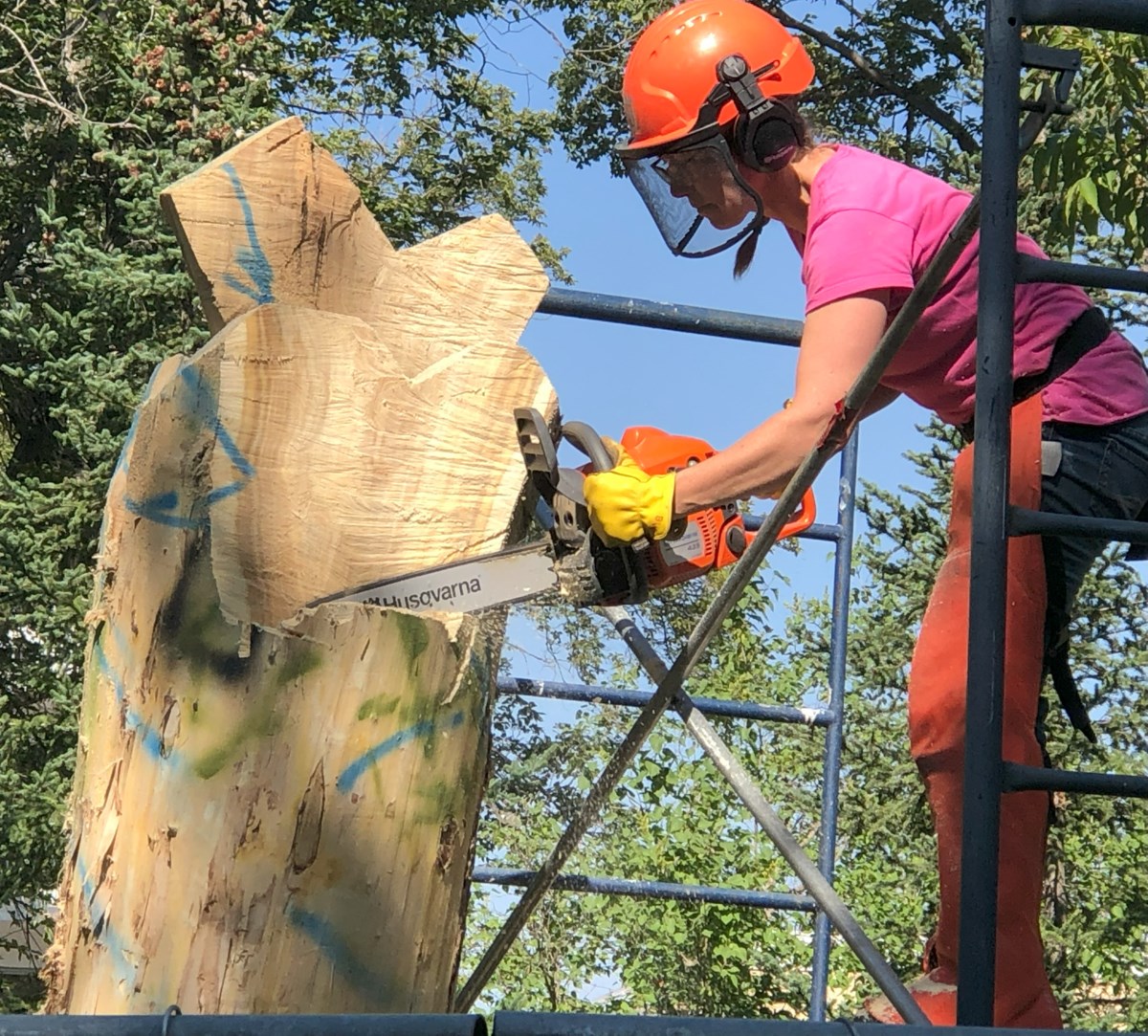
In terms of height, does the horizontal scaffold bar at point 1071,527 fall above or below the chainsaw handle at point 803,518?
below

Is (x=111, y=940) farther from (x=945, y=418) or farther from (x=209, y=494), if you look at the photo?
(x=945, y=418)

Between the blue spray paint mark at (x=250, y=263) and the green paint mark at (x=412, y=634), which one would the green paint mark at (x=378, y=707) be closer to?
the green paint mark at (x=412, y=634)

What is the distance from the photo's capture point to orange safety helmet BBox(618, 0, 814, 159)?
239 cm

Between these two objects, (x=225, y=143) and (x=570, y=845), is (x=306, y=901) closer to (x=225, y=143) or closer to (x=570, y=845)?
(x=570, y=845)

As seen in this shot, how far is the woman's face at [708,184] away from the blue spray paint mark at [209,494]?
1103mm

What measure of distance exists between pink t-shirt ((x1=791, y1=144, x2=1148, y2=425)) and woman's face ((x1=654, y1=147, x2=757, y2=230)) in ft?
0.67

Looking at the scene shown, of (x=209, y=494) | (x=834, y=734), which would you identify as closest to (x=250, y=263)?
Answer: (x=209, y=494)

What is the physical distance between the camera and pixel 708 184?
A: 2432mm

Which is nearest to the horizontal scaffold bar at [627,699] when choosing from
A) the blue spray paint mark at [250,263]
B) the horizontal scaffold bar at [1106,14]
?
the blue spray paint mark at [250,263]

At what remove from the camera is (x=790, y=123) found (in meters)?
2.33

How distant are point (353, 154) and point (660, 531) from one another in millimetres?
9521

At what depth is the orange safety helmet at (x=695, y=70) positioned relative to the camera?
2.39 metres

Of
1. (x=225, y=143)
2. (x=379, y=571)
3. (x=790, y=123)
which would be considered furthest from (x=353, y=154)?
(x=379, y=571)

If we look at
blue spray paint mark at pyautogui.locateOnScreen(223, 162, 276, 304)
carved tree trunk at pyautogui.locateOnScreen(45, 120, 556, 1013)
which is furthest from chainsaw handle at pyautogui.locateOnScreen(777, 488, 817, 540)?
blue spray paint mark at pyautogui.locateOnScreen(223, 162, 276, 304)
